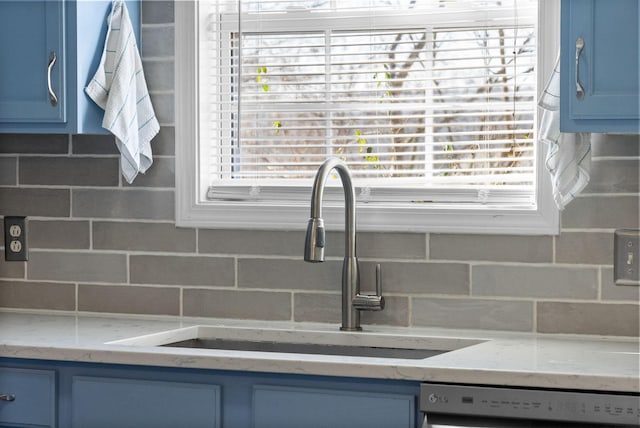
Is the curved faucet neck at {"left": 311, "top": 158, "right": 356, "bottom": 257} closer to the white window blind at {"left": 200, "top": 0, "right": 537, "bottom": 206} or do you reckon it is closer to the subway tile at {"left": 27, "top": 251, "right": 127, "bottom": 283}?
the white window blind at {"left": 200, "top": 0, "right": 537, "bottom": 206}

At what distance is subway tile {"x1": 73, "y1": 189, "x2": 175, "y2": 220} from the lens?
10.0 feet

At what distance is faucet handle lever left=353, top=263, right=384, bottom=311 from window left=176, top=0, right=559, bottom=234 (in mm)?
181

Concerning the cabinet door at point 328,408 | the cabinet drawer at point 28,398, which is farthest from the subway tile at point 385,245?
the cabinet drawer at point 28,398

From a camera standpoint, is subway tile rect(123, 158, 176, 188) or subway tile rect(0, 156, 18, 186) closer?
subway tile rect(123, 158, 176, 188)

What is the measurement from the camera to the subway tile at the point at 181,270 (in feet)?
9.91

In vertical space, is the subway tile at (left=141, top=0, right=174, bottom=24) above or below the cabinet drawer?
above

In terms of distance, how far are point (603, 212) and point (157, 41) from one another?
1442mm

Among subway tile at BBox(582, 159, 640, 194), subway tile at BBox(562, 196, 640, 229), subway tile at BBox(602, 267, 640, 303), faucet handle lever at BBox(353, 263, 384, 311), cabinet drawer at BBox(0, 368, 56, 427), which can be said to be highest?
subway tile at BBox(582, 159, 640, 194)

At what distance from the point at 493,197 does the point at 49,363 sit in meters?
1.33

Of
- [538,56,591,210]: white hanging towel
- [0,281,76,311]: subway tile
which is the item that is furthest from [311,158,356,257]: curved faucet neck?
[0,281,76,311]: subway tile

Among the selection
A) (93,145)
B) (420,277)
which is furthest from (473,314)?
(93,145)

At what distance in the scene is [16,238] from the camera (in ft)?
10.4

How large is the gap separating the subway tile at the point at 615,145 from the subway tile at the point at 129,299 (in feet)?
4.39

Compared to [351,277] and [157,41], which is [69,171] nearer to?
[157,41]
